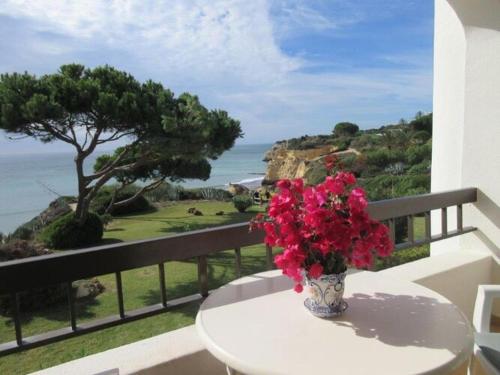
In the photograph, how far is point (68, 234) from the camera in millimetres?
8164

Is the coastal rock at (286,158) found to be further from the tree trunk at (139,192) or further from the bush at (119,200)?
the bush at (119,200)

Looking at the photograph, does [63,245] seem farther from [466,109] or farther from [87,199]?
[466,109]

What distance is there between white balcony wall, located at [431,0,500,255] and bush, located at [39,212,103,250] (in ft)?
25.1

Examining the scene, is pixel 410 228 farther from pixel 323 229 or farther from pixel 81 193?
pixel 81 193

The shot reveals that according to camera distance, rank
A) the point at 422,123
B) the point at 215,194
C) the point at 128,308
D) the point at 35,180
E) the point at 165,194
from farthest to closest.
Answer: the point at 215,194 < the point at 165,194 < the point at 35,180 < the point at 422,123 < the point at 128,308

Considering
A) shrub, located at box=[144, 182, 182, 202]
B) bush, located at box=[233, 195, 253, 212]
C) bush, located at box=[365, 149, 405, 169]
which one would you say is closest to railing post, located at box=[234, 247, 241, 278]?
bush, located at box=[365, 149, 405, 169]

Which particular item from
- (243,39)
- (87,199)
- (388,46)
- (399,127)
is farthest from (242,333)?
(388,46)

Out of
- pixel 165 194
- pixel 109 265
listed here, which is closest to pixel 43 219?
pixel 165 194

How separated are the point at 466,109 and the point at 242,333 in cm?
229

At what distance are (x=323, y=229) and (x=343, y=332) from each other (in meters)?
0.30

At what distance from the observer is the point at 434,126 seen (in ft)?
9.71

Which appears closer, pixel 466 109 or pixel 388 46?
pixel 466 109

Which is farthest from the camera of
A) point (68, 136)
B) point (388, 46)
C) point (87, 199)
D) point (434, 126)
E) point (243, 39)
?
point (388, 46)

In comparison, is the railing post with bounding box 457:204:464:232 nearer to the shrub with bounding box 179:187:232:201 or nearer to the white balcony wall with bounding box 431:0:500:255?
the white balcony wall with bounding box 431:0:500:255
